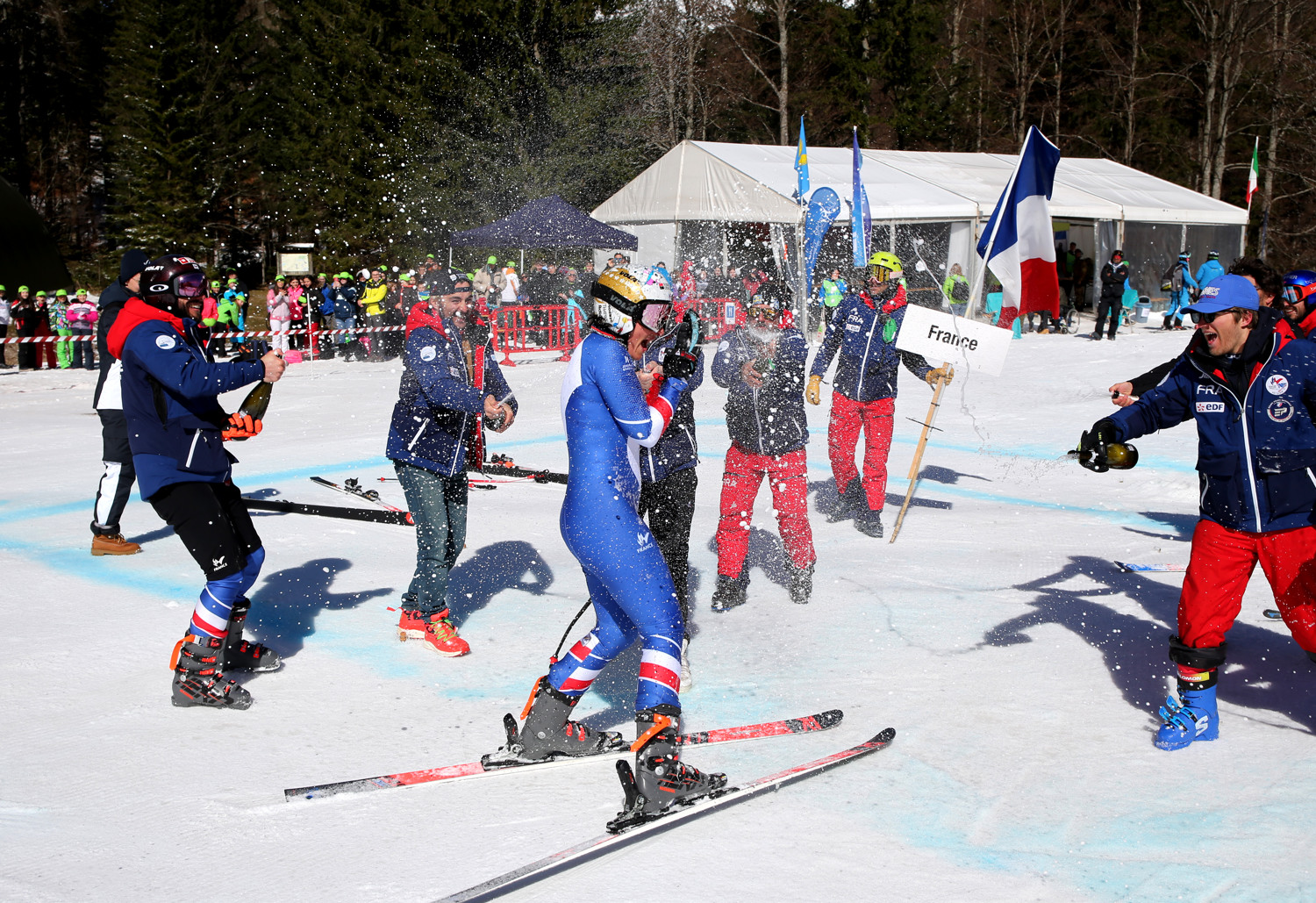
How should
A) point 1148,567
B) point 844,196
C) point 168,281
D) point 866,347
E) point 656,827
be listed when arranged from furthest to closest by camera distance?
point 844,196 → point 866,347 → point 1148,567 → point 168,281 → point 656,827

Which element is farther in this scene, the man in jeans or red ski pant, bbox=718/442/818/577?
red ski pant, bbox=718/442/818/577

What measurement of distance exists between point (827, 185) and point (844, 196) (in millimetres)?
517

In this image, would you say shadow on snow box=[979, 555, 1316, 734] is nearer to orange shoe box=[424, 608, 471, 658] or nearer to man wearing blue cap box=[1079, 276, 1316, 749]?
man wearing blue cap box=[1079, 276, 1316, 749]

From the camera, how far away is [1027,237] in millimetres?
7656

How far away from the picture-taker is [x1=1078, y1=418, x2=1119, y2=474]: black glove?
4559mm

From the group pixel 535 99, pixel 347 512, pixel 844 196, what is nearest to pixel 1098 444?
pixel 347 512

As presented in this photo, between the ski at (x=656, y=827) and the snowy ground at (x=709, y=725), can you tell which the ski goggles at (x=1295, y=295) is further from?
the ski at (x=656, y=827)

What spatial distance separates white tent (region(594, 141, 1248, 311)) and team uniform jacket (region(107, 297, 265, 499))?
1795 centimetres

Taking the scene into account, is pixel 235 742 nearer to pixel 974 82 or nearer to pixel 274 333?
pixel 274 333

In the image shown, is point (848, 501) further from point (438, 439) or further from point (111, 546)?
point (111, 546)

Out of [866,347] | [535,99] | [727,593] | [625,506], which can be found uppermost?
[535,99]

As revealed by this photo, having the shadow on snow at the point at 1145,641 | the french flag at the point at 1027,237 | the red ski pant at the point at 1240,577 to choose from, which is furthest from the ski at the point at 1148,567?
the red ski pant at the point at 1240,577

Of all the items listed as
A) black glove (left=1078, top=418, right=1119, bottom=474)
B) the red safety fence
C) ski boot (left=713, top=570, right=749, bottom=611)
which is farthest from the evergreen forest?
black glove (left=1078, top=418, right=1119, bottom=474)

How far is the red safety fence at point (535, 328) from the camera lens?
2092cm
